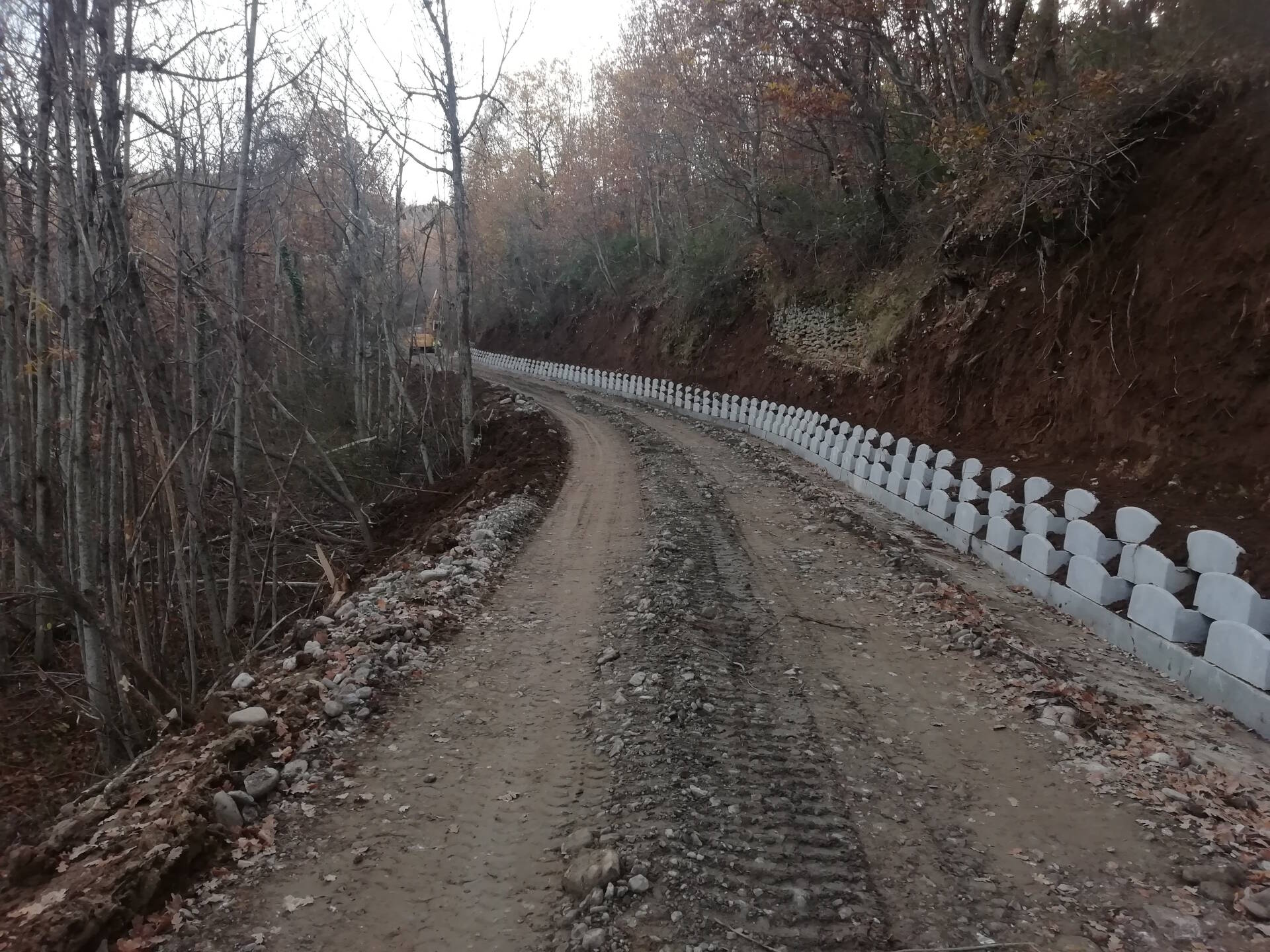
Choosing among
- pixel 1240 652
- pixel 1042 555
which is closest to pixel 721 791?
pixel 1240 652

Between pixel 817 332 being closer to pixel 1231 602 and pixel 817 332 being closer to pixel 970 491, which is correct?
pixel 970 491

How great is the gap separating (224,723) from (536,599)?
2824 mm

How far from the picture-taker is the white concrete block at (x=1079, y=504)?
655cm

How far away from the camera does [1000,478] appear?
7879mm

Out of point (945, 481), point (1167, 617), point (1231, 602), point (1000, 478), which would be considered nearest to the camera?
point (1231, 602)

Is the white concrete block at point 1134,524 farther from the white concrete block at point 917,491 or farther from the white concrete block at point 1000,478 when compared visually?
the white concrete block at point 917,491

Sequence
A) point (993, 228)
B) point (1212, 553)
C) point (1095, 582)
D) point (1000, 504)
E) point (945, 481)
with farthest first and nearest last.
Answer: point (993, 228), point (945, 481), point (1000, 504), point (1095, 582), point (1212, 553)

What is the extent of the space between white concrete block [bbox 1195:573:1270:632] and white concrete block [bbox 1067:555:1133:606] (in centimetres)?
92

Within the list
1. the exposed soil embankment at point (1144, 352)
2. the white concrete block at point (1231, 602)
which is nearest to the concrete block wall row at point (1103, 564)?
the white concrete block at point (1231, 602)

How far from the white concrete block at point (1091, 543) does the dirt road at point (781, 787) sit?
62cm

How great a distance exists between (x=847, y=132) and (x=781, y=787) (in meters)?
20.4

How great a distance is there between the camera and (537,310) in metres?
42.2

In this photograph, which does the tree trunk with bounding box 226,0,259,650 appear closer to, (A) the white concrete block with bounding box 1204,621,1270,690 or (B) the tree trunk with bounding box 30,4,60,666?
(B) the tree trunk with bounding box 30,4,60,666

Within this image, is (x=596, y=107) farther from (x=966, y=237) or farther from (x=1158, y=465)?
(x=1158, y=465)
